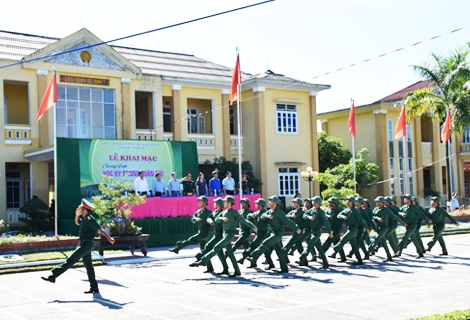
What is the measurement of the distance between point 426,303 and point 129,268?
8.62 m

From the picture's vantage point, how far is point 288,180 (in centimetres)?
3334

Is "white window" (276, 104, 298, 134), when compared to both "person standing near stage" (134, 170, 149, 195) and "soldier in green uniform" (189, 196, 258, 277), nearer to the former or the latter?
"person standing near stage" (134, 170, 149, 195)

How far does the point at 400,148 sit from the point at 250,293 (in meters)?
31.0

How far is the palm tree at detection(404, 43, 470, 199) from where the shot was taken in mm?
30903

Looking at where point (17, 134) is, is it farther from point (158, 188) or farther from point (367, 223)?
point (367, 223)

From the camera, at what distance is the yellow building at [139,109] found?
25.8 m

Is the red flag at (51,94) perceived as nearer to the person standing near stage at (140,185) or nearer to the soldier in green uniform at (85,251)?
the person standing near stage at (140,185)

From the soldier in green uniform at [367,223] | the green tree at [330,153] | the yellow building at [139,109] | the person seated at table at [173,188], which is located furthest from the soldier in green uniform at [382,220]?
the green tree at [330,153]

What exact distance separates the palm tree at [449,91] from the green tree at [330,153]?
21.2 feet

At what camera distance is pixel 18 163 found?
1089 inches

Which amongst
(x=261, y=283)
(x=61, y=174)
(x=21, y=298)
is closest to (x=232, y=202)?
(x=261, y=283)

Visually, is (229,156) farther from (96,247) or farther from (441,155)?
(441,155)

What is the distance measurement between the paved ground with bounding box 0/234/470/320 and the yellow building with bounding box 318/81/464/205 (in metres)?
→ 23.5

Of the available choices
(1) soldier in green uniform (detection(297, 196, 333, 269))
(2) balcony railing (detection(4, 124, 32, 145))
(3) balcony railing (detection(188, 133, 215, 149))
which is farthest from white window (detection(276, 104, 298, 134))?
(1) soldier in green uniform (detection(297, 196, 333, 269))
